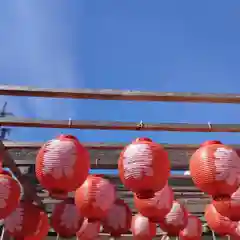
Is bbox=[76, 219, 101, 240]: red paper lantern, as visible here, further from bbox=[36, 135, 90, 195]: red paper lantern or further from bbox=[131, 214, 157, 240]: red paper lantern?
bbox=[36, 135, 90, 195]: red paper lantern

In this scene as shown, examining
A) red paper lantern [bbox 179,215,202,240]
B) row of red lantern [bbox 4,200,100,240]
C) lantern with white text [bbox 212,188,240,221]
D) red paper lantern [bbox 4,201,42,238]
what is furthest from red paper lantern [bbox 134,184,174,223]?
red paper lantern [bbox 179,215,202,240]

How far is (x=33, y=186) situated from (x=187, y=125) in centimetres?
190

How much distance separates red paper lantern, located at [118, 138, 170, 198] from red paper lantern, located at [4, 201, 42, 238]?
1.16 m

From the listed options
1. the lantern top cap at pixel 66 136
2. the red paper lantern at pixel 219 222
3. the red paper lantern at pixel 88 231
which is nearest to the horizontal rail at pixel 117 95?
the lantern top cap at pixel 66 136

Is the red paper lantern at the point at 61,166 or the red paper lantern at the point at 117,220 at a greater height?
the red paper lantern at the point at 61,166

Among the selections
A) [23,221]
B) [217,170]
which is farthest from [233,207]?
[23,221]

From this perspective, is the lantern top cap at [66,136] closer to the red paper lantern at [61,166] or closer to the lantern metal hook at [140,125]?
the red paper lantern at [61,166]

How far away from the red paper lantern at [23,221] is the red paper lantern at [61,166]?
851 mm

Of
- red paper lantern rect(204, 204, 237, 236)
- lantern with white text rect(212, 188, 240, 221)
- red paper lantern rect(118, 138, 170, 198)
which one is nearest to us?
red paper lantern rect(118, 138, 170, 198)

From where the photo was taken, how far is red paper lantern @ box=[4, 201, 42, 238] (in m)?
3.94

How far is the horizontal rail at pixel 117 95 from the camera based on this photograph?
3.38 metres

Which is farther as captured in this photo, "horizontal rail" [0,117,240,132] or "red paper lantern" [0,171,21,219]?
"horizontal rail" [0,117,240,132]

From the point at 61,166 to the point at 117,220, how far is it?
4.66ft

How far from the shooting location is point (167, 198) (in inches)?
152
